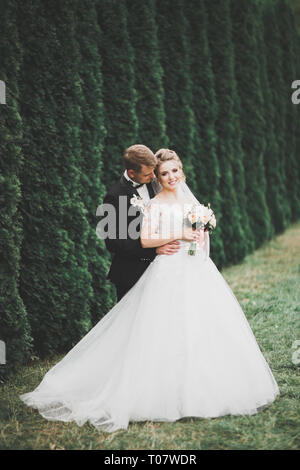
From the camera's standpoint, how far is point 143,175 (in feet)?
12.6

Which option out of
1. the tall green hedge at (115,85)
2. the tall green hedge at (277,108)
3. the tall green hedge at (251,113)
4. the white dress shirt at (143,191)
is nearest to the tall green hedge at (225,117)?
the tall green hedge at (251,113)

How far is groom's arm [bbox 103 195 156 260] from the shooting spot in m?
3.83

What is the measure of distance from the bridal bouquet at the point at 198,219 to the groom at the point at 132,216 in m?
0.14

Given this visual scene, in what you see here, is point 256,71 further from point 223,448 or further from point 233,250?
point 223,448

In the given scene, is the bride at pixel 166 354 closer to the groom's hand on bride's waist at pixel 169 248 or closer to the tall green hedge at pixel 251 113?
the groom's hand on bride's waist at pixel 169 248

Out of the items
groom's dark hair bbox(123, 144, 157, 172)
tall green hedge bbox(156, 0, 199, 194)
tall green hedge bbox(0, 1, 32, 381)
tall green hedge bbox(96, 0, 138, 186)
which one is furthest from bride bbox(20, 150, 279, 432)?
tall green hedge bbox(156, 0, 199, 194)

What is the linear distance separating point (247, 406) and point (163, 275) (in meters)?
1.04

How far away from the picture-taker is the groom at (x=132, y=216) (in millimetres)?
3764

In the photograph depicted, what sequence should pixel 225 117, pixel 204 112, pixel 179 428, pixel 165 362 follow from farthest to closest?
1. pixel 225 117
2. pixel 204 112
3. pixel 165 362
4. pixel 179 428

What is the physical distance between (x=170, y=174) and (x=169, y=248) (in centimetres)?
55

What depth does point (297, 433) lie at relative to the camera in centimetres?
318

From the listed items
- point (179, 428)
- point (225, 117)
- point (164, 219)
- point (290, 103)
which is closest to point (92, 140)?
point (164, 219)

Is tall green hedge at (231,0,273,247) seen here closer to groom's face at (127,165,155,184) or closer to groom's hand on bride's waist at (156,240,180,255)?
groom's face at (127,165,155,184)

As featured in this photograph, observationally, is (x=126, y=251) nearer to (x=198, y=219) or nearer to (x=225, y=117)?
(x=198, y=219)
